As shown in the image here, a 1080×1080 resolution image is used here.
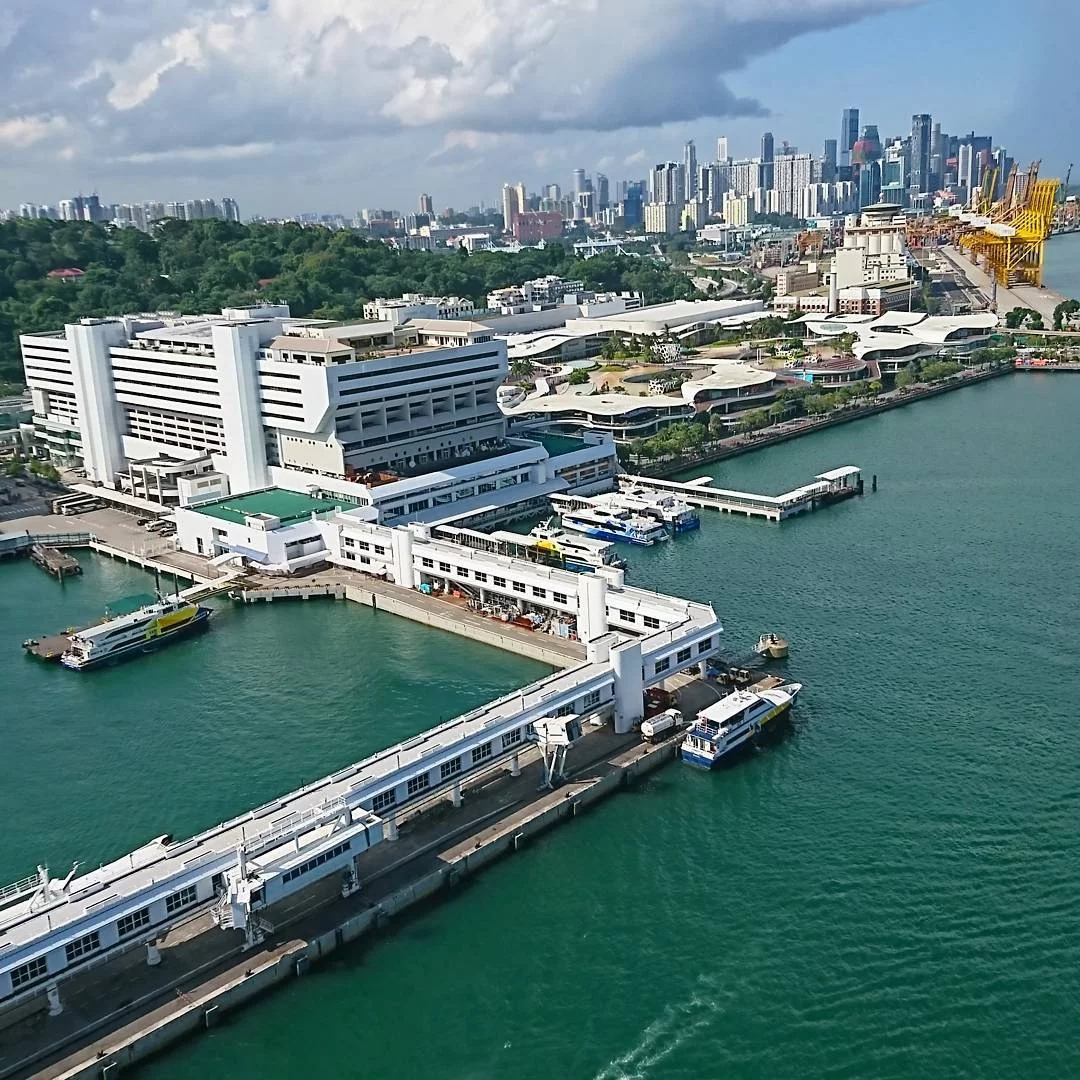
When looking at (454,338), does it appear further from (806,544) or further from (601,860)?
(601,860)

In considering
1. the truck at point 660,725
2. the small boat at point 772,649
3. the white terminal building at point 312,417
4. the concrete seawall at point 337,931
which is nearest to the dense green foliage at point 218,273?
the white terminal building at point 312,417

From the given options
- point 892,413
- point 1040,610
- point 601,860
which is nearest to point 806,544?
point 1040,610

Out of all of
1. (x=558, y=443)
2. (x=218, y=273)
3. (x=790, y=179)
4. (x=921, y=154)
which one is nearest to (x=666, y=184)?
(x=790, y=179)

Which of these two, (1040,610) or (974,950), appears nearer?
(974,950)

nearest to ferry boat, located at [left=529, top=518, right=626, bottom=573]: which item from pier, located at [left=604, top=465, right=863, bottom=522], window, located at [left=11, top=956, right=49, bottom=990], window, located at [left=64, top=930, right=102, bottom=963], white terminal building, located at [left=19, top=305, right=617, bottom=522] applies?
white terminal building, located at [left=19, top=305, right=617, bottom=522]

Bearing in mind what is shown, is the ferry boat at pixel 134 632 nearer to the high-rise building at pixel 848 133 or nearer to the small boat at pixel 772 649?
the small boat at pixel 772 649

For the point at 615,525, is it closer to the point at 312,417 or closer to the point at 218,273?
the point at 312,417
